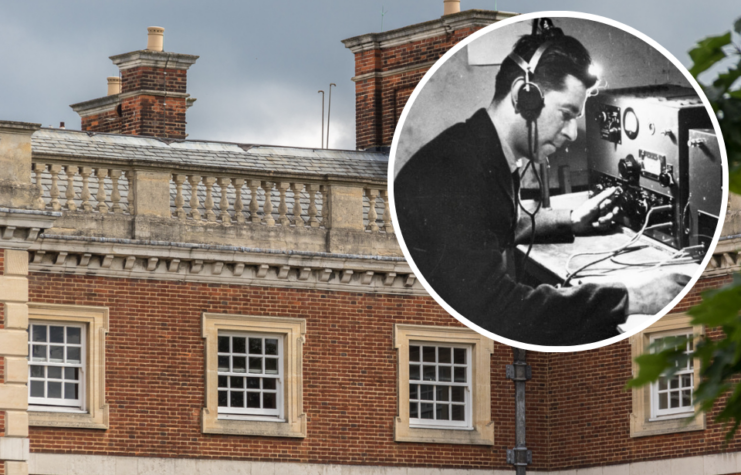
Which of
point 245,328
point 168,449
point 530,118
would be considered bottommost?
point 168,449

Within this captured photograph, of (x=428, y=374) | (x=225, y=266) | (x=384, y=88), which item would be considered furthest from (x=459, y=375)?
(x=384, y=88)

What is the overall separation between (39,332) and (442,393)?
6383mm

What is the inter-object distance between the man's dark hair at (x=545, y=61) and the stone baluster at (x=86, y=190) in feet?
20.8

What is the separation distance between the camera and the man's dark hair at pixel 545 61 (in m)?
20.1

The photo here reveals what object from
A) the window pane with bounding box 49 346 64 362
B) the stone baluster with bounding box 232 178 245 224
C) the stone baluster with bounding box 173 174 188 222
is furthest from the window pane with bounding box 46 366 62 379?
the stone baluster with bounding box 232 178 245 224

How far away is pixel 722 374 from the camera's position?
5.33m

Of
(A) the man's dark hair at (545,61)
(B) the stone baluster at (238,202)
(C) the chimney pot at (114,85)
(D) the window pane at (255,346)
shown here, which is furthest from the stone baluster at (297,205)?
(C) the chimney pot at (114,85)

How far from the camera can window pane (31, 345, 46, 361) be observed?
74.4 ft

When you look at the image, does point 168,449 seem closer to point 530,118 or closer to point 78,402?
point 78,402

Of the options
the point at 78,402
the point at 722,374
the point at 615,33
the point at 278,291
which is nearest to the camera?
the point at 722,374

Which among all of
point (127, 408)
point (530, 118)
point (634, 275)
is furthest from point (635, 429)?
point (127, 408)

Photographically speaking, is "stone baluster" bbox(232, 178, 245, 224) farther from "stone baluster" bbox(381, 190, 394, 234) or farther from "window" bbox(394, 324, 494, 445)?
"window" bbox(394, 324, 494, 445)

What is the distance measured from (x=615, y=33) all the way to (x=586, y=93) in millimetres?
1452

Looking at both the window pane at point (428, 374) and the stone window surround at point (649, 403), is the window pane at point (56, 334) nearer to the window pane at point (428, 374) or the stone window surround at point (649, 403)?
the window pane at point (428, 374)
